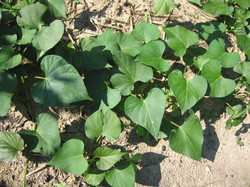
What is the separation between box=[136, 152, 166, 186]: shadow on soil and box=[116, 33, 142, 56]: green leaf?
2.54ft

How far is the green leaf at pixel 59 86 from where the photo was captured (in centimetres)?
154

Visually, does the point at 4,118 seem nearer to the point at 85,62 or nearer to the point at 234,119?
the point at 85,62

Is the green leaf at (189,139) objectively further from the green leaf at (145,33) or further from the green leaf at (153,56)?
the green leaf at (145,33)

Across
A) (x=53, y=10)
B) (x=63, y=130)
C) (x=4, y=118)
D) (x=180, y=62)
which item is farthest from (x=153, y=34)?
(x=4, y=118)

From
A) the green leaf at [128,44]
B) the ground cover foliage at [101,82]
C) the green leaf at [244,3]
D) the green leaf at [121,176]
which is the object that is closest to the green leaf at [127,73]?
the ground cover foliage at [101,82]

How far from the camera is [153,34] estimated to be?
192 cm

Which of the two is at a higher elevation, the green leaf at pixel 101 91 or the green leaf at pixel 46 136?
the green leaf at pixel 101 91

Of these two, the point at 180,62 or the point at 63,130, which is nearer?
the point at 63,130

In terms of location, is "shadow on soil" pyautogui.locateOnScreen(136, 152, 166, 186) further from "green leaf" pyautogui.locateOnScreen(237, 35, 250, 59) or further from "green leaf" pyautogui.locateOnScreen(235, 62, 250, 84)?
"green leaf" pyautogui.locateOnScreen(237, 35, 250, 59)

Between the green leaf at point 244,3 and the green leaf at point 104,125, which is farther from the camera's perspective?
the green leaf at point 244,3

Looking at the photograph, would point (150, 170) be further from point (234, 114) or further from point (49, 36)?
point (49, 36)

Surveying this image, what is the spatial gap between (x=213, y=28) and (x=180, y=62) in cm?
37

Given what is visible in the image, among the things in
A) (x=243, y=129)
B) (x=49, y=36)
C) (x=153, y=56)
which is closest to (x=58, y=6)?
(x=49, y=36)

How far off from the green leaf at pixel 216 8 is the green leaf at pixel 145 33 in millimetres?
537
